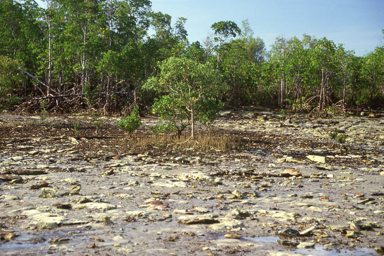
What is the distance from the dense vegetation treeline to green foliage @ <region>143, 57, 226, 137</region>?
1021cm

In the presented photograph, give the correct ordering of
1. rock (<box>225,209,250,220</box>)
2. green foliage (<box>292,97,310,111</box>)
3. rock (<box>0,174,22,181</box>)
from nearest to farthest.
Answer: rock (<box>225,209,250,220</box>)
rock (<box>0,174,22,181</box>)
green foliage (<box>292,97,310,111</box>)

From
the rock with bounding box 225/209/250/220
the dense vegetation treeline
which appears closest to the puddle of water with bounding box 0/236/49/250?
the rock with bounding box 225/209/250/220

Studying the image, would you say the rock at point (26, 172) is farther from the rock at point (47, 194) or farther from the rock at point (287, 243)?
the rock at point (287, 243)

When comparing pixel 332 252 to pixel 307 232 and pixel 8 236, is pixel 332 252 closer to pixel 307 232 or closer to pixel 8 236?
pixel 307 232

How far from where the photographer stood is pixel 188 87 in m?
10.6

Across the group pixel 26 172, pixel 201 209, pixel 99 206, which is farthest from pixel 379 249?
pixel 26 172

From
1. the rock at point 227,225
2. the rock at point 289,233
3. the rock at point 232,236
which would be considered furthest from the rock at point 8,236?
the rock at point 289,233

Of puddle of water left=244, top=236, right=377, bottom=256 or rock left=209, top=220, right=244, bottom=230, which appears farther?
rock left=209, top=220, right=244, bottom=230

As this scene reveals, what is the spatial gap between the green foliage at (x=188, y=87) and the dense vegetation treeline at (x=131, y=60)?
402 inches

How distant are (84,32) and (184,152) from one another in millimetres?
15478

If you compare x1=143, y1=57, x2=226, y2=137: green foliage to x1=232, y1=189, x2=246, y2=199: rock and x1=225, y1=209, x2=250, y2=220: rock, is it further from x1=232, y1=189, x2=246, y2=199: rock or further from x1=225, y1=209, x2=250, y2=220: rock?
x1=225, y1=209, x2=250, y2=220: rock

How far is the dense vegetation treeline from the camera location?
22.1 metres

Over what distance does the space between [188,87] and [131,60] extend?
12167mm

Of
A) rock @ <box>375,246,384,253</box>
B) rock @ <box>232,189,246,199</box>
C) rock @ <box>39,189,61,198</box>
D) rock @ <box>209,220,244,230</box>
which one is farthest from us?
rock @ <box>232,189,246,199</box>
